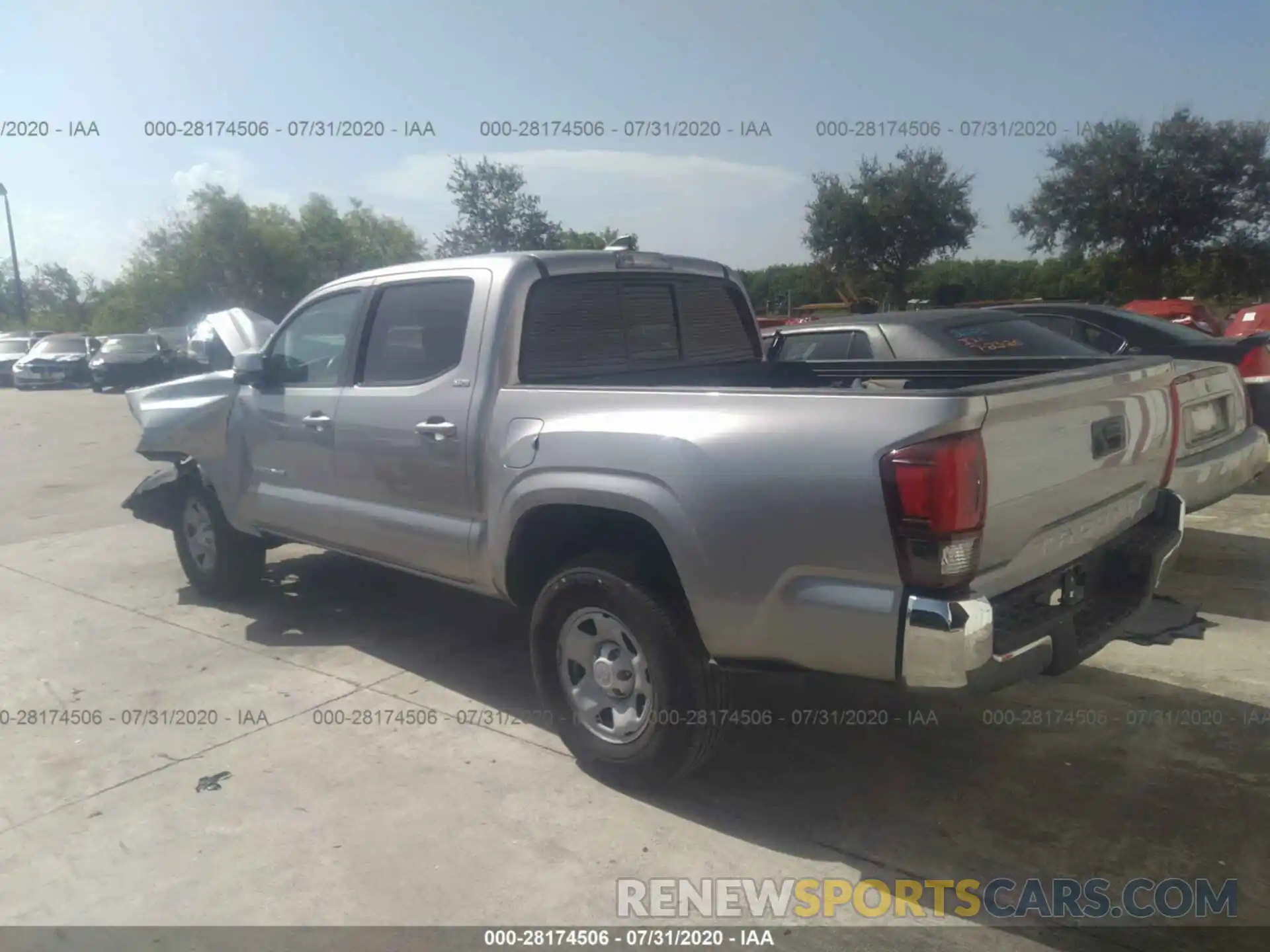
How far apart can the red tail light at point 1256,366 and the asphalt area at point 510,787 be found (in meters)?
1.88

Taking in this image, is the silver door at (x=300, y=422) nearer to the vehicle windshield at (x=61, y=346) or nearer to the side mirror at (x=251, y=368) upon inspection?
the side mirror at (x=251, y=368)

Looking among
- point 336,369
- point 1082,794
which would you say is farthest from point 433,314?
point 1082,794

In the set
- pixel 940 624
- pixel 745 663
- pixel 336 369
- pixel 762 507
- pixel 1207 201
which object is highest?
pixel 1207 201

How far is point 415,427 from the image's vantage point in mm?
4328

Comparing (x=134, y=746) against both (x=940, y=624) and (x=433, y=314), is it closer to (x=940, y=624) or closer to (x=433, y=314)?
(x=433, y=314)

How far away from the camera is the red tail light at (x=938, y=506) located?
2.71 metres

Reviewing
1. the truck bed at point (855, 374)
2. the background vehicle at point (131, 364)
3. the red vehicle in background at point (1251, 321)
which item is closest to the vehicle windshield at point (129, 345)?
the background vehicle at point (131, 364)

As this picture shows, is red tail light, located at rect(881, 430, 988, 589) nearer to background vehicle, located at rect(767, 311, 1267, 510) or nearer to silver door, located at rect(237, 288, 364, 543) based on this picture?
background vehicle, located at rect(767, 311, 1267, 510)

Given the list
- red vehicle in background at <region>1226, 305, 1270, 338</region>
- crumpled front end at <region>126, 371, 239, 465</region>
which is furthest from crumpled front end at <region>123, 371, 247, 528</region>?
red vehicle in background at <region>1226, 305, 1270, 338</region>

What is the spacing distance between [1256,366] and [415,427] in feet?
19.5

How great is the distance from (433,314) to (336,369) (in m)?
0.78

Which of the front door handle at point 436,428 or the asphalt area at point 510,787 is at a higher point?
the front door handle at point 436,428

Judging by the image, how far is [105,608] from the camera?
619 centimetres

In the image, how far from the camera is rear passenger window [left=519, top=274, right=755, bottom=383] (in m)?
4.22
